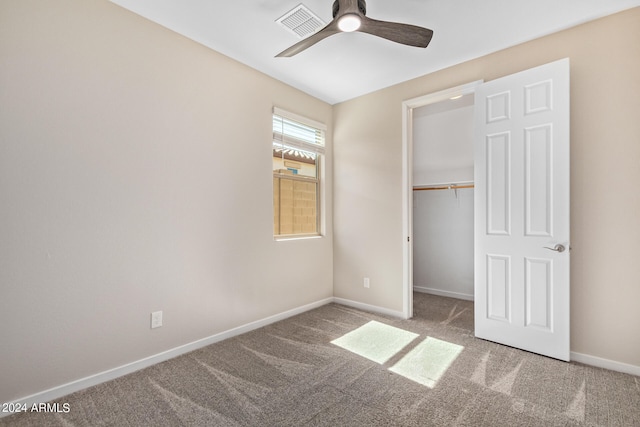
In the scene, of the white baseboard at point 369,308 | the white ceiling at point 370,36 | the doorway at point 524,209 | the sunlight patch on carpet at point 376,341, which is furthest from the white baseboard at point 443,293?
the white ceiling at point 370,36

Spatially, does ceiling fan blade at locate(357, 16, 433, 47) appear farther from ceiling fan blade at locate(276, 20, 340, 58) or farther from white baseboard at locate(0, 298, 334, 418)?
white baseboard at locate(0, 298, 334, 418)

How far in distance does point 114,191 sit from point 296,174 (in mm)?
1953

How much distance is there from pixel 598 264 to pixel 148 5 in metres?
3.89

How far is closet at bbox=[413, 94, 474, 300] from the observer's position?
4.11m

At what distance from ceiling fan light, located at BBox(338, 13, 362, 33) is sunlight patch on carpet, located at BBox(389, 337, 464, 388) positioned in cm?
242

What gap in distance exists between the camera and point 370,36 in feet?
8.30

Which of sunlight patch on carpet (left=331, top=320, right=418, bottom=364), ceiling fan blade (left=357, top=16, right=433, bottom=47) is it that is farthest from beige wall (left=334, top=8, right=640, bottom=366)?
sunlight patch on carpet (left=331, top=320, right=418, bottom=364)

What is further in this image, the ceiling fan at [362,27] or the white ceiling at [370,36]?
the white ceiling at [370,36]

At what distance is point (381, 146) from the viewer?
3.57m

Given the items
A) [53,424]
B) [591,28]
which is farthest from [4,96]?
[591,28]

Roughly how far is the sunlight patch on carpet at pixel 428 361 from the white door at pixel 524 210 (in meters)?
0.44

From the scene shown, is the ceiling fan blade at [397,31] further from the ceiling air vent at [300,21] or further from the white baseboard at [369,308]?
the white baseboard at [369,308]

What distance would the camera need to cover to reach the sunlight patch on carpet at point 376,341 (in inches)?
99.3

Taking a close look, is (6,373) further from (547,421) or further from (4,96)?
(547,421)
